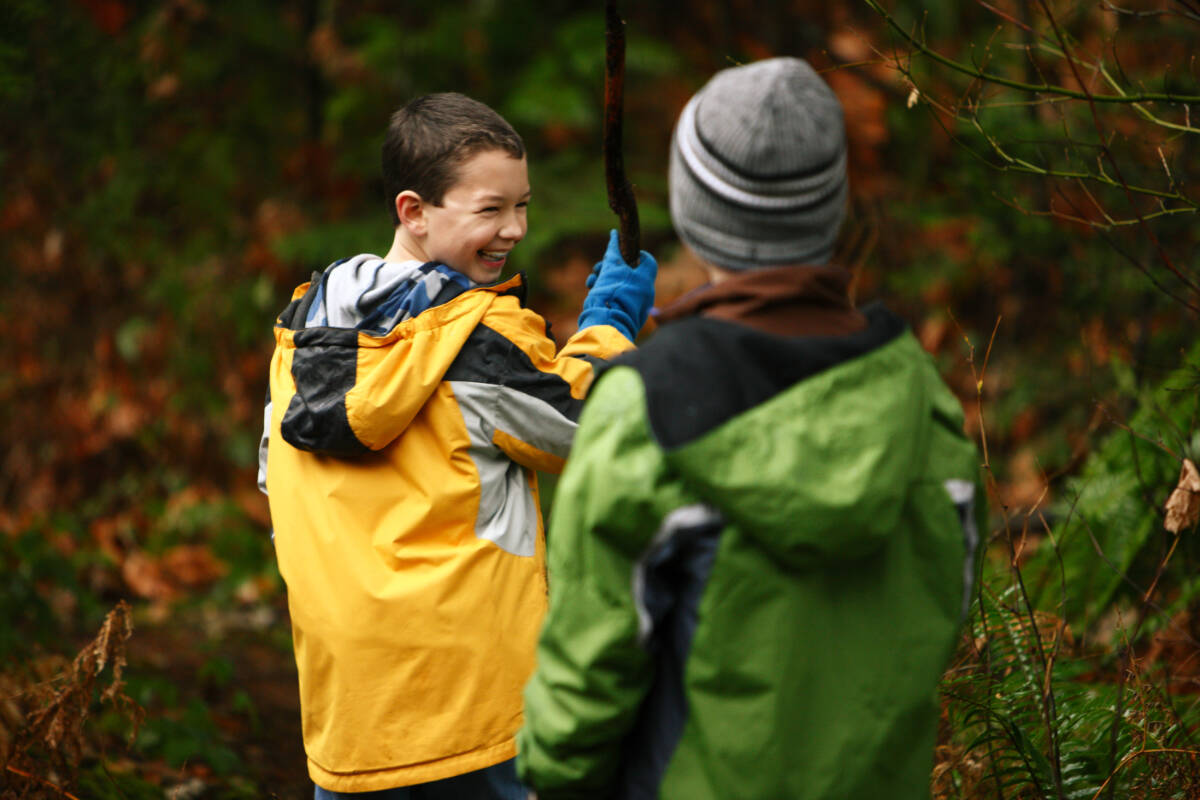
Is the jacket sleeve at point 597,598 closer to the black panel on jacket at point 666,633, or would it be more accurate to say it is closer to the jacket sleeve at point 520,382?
the black panel on jacket at point 666,633

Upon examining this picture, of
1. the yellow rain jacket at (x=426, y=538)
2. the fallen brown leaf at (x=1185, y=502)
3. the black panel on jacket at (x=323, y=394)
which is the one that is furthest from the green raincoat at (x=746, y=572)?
the fallen brown leaf at (x=1185, y=502)

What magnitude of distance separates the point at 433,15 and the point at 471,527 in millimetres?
6341

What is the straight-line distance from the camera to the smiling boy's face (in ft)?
7.91

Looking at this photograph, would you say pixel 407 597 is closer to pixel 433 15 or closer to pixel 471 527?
pixel 471 527

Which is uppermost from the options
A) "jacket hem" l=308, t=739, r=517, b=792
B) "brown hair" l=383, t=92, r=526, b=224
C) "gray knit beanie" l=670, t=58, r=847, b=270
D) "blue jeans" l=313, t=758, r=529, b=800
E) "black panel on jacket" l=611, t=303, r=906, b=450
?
"gray knit beanie" l=670, t=58, r=847, b=270

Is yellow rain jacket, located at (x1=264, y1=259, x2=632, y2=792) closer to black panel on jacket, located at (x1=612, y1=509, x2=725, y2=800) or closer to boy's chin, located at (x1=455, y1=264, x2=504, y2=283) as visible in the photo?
boy's chin, located at (x1=455, y1=264, x2=504, y2=283)

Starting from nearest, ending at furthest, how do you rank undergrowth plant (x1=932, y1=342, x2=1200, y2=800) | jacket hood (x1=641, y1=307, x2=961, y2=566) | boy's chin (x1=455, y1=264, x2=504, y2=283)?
jacket hood (x1=641, y1=307, x2=961, y2=566) < boy's chin (x1=455, y1=264, x2=504, y2=283) < undergrowth plant (x1=932, y1=342, x2=1200, y2=800)

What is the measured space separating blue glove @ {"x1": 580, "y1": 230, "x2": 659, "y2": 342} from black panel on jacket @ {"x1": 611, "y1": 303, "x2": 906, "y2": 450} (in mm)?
866

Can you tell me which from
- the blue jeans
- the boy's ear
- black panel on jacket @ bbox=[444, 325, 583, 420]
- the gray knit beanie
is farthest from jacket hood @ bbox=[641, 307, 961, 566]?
the blue jeans

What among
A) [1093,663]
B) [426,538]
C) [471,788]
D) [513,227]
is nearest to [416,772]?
[471,788]

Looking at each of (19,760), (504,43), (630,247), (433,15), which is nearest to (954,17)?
(504,43)

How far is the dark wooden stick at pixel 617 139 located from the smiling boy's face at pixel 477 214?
0.72 feet

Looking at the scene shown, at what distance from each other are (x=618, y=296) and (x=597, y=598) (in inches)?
41.8

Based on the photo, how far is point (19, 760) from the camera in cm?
309
